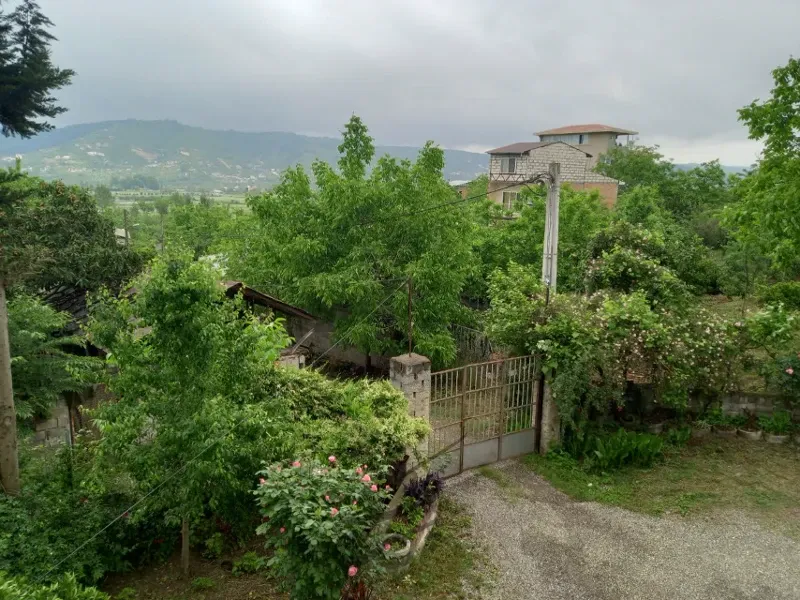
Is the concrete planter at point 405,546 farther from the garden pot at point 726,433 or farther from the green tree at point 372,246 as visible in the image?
the garden pot at point 726,433

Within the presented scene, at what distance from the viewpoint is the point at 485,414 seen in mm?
9586

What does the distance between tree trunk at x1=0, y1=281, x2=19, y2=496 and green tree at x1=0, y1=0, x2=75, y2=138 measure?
2396 millimetres

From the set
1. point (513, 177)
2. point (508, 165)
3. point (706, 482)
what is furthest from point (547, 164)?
point (706, 482)

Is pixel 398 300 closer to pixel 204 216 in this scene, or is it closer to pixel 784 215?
pixel 784 215

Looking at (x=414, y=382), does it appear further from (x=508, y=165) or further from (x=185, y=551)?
(x=508, y=165)

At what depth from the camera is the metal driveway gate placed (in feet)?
30.4

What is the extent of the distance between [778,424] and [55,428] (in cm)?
1343

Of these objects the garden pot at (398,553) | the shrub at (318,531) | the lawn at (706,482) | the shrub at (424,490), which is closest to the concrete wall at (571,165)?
the lawn at (706,482)

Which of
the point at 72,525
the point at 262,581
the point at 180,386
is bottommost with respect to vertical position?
the point at 262,581

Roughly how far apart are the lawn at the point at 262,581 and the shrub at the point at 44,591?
3.03 feet

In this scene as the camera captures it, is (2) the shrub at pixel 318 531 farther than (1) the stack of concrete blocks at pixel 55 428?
No

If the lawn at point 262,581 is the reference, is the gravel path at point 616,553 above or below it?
below

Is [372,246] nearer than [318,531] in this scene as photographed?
No

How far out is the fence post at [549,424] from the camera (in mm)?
10163
